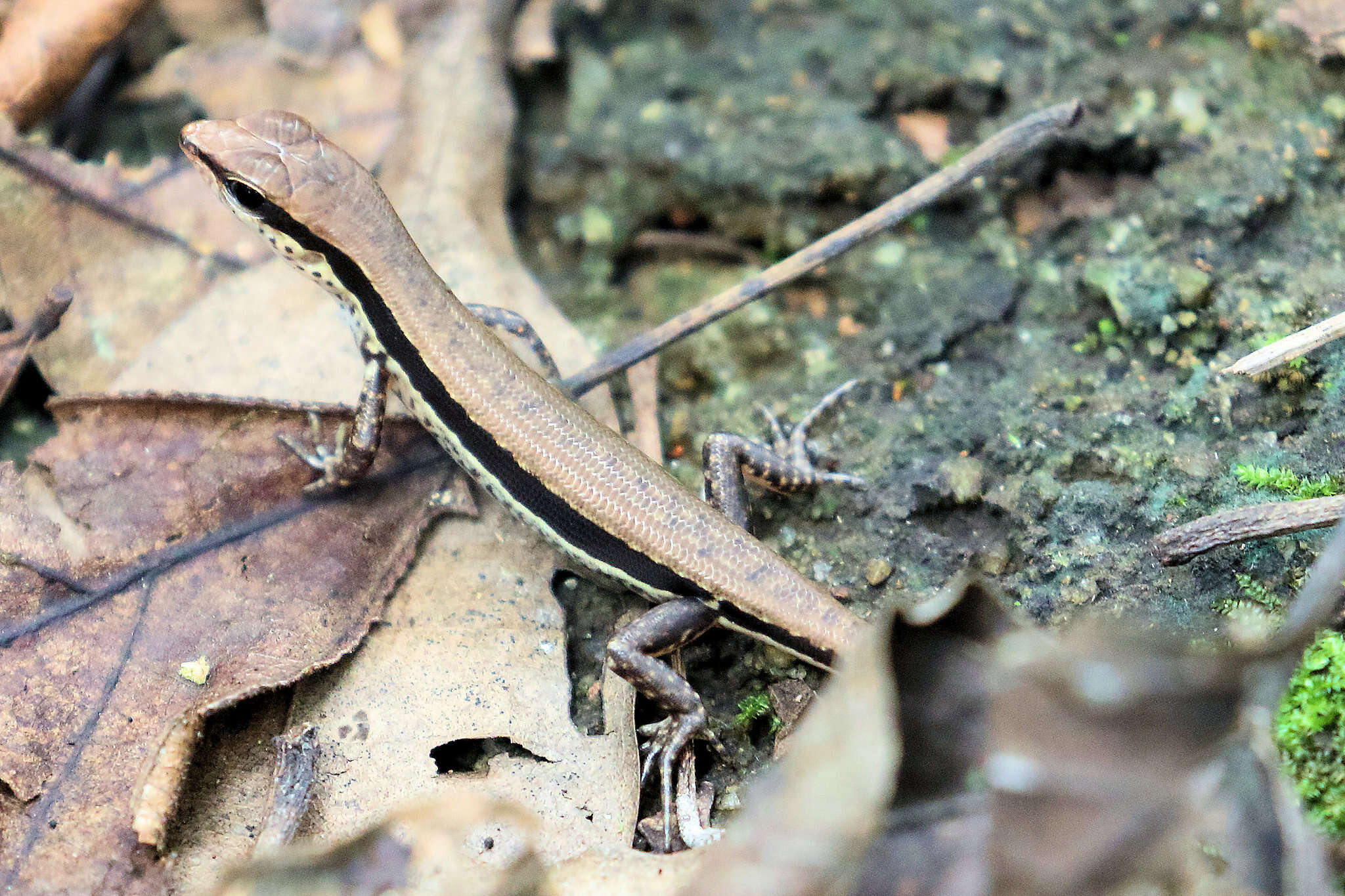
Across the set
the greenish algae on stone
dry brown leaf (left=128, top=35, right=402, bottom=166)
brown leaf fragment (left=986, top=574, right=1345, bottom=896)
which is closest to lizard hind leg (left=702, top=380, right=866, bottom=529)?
the greenish algae on stone

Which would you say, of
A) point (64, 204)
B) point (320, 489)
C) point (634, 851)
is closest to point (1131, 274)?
point (634, 851)

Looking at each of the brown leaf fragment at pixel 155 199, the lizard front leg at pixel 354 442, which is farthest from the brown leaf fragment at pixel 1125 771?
the brown leaf fragment at pixel 155 199

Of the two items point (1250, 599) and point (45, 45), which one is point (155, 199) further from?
point (1250, 599)

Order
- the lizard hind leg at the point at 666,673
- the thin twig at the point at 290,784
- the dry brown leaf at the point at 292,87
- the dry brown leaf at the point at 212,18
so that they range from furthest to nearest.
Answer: the dry brown leaf at the point at 212,18, the dry brown leaf at the point at 292,87, the lizard hind leg at the point at 666,673, the thin twig at the point at 290,784

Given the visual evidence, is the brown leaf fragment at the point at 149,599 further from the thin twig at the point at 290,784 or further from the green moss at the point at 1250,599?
the green moss at the point at 1250,599

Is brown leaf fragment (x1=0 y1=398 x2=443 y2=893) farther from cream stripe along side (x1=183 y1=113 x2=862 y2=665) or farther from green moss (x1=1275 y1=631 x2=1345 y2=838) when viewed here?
green moss (x1=1275 y1=631 x2=1345 y2=838)

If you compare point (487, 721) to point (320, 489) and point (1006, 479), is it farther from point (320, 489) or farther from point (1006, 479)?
point (1006, 479)

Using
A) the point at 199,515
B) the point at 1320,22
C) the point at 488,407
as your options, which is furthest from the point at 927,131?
the point at 199,515
